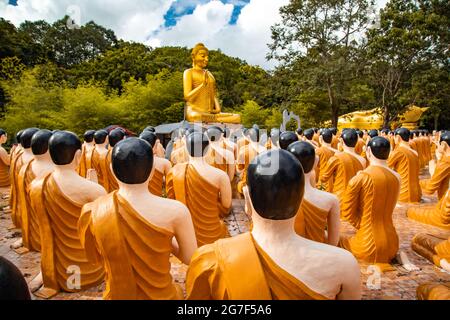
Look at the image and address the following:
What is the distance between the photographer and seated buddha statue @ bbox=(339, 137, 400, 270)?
179 inches

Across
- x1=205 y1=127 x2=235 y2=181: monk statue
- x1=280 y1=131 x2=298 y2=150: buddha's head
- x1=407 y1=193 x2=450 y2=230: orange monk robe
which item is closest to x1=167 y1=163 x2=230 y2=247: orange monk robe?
x1=280 y1=131 x2=298 y2=150: buddha's head

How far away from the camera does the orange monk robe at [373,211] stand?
14.9 feet

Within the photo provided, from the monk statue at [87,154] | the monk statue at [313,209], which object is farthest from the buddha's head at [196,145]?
the monk statue at [87,154]

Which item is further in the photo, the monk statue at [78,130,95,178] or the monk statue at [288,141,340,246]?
the monk statue at [78,130,95,178]

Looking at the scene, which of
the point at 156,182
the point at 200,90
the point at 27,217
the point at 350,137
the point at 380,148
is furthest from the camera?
the point at 200,90

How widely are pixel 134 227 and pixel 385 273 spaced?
145 inches

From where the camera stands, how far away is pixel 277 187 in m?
1.70

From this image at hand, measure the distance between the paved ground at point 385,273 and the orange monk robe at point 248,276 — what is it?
2822 millimetres

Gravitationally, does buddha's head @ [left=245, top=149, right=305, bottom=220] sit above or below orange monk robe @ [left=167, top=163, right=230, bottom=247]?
above

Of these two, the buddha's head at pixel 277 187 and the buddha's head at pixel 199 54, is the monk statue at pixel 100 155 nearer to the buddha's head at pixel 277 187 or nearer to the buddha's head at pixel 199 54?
the buddha's head at pixel 277 187

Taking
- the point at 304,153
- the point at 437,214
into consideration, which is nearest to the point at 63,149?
the point at 304,153

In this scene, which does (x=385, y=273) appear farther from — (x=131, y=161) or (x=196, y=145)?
(x=131, y=161)

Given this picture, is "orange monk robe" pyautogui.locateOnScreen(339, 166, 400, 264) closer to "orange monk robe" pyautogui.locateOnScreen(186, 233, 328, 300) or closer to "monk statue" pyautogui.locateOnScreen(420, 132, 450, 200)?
"monk statue" pyautogui.locateOnScreen(420, 132, 450, 200)
